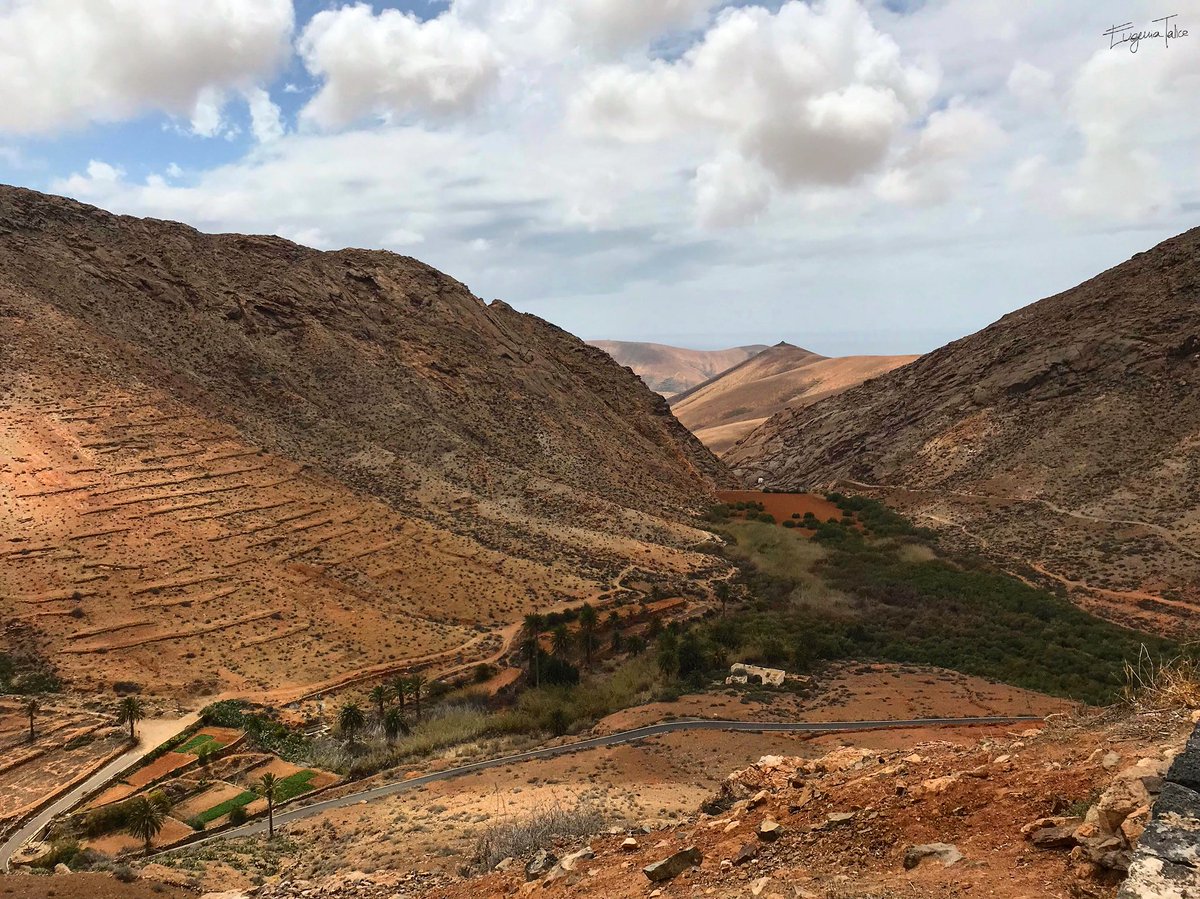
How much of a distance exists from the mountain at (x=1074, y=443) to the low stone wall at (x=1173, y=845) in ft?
124

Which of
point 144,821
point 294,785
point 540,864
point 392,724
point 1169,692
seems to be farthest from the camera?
point 392,724

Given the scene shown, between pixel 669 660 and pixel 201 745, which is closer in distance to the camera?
pixel 201 745

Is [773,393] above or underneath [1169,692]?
above

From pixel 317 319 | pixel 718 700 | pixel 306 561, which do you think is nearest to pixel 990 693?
pixel 718 700

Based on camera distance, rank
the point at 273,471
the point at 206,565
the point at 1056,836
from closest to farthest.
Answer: the point at 1056,836 < the point at 206,565 < the point at 273,471

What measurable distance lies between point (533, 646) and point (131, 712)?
587 inches

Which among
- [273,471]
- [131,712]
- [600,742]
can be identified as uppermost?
[273,471]

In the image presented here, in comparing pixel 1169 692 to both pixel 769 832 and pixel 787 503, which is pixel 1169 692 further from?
pixel 787 503

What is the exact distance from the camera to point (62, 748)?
81.7ft

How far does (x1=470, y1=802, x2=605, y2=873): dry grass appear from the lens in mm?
12758

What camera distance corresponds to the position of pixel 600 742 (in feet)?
79.3

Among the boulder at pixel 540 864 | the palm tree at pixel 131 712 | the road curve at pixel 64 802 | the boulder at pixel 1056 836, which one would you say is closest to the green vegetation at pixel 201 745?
the road curve at pixel 64 802

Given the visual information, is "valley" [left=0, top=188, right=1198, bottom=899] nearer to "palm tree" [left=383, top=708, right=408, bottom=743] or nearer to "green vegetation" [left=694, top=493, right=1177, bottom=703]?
"palm tree" [left=383, top=708, right=408, bottom=743]

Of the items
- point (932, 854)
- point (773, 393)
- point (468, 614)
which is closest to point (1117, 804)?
point (932, 854)
